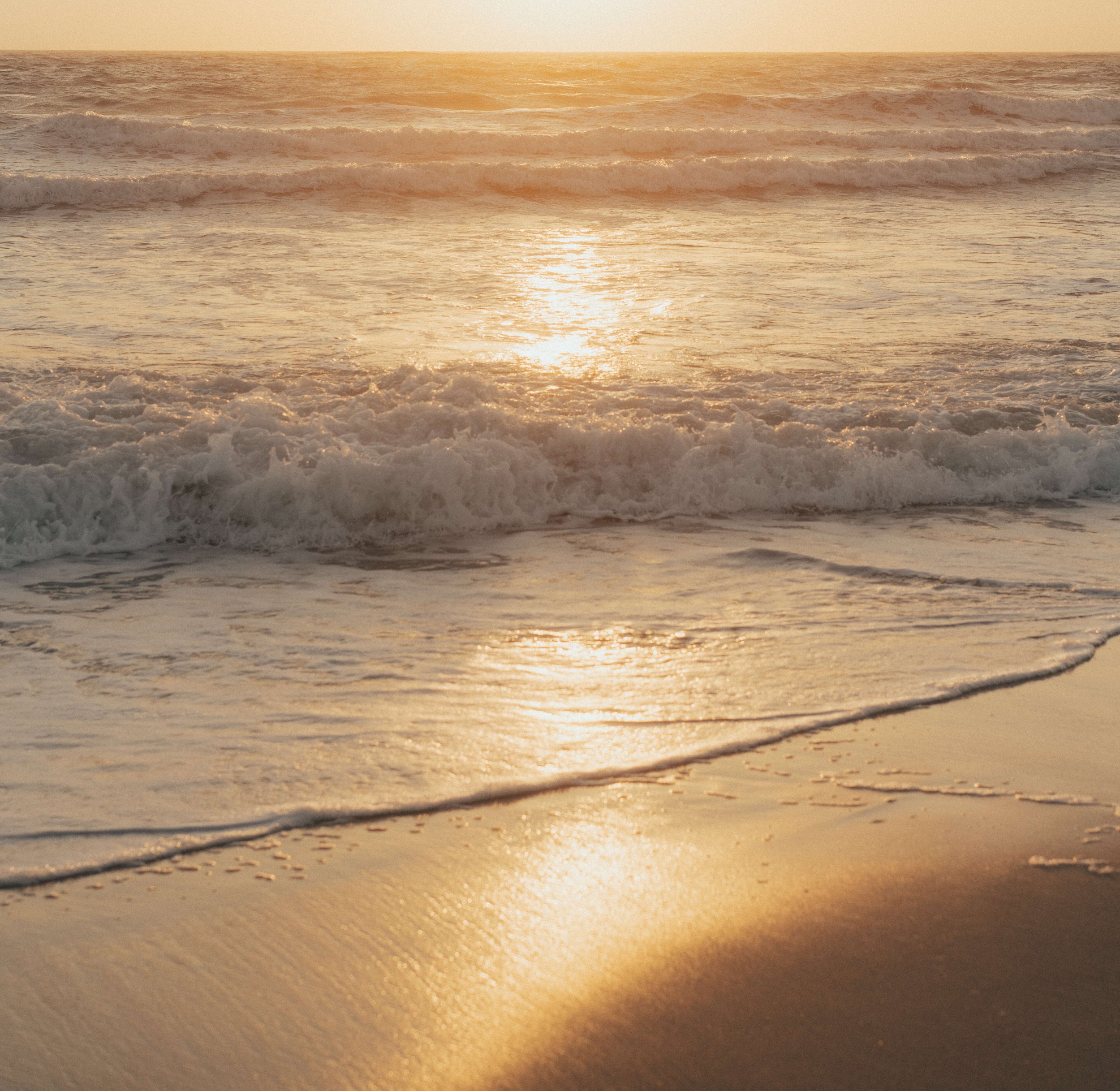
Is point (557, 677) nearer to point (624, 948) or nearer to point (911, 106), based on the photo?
point (624, 948)

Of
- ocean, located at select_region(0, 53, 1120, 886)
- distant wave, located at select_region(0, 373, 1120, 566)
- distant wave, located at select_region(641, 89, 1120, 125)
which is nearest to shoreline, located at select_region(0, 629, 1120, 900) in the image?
ocean, located at select_region(0, 53, 1120, 886)

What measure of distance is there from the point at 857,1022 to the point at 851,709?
132cm

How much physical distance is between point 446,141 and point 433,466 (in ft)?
54.3

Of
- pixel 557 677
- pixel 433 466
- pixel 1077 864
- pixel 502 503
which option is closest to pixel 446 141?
pixel 433 466

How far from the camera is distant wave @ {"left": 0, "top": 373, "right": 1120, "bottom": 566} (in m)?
5.20

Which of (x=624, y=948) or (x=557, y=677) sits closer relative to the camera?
(x=624, y=948)

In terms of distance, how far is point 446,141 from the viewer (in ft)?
66.7

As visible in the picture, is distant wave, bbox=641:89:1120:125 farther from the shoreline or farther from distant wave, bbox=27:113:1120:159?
the shoreline

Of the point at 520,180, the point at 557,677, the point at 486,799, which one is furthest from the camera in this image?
the point at 520,180

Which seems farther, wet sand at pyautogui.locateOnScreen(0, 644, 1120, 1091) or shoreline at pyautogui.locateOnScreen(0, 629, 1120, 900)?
shoreline at pyautogui.locateOnScreen(0, 629, 1120, 900)

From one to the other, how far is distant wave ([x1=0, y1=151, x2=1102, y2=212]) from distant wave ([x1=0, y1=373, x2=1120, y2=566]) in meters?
11.5

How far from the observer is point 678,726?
3.08 m

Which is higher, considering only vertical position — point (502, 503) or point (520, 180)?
point (520, 180)

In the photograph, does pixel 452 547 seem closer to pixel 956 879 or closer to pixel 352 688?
pixel 352 688
